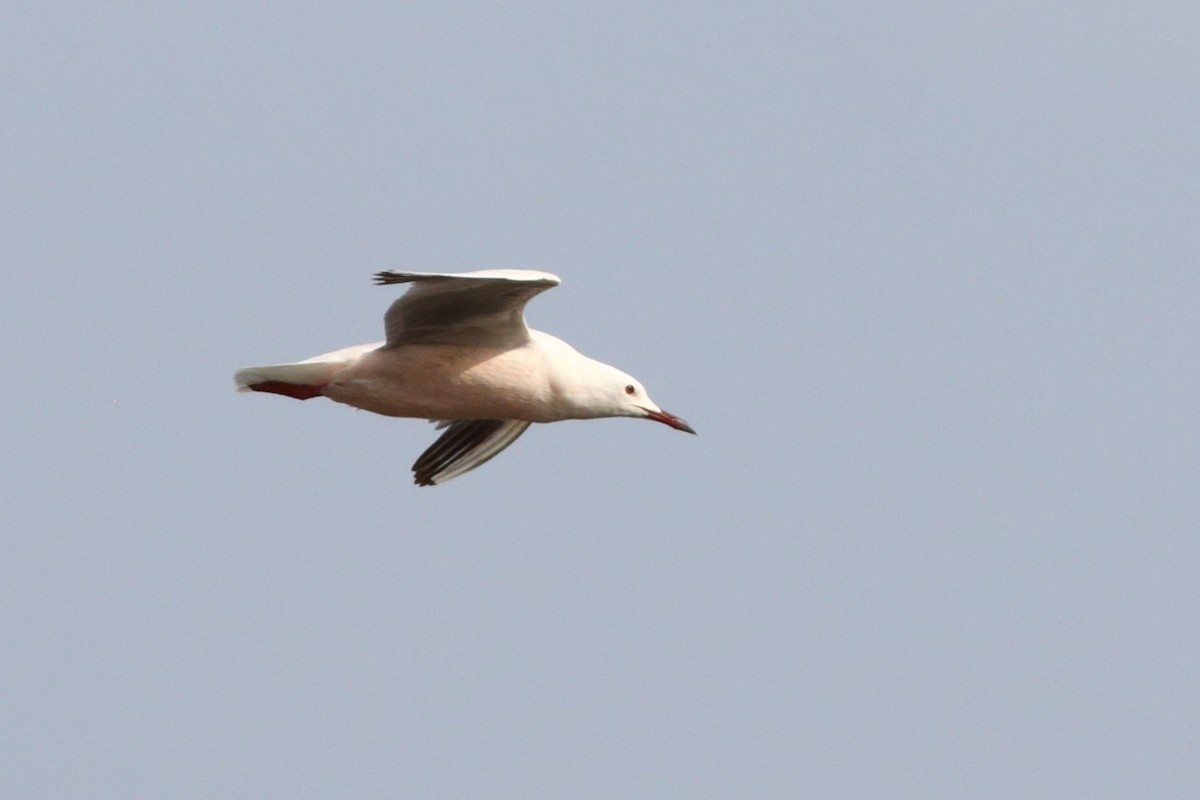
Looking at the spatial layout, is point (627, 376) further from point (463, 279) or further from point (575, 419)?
point (463, 279)

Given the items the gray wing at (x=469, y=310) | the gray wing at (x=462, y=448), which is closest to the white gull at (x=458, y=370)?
the gray wing at (x=469, y=310)

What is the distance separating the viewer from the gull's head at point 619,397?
16.6 metres

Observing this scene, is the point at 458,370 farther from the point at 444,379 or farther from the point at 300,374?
the point at 300,374

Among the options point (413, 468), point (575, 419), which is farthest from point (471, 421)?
point (575, 419)

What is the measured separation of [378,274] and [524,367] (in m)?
1.95

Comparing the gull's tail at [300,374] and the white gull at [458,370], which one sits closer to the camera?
the white gull at [458,370]

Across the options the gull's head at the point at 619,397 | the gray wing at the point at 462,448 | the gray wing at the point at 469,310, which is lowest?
the gray wing at the point at 462,448

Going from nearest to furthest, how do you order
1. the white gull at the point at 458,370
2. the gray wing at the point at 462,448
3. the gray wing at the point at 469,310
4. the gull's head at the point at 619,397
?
1. the gray wing at the point at 469,310
2. the white gull at the point at 458,370
3. the gull's head at the point at 619,397
4. the gray wing at the point at 462,448

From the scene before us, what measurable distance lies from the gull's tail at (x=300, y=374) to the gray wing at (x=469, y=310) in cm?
34

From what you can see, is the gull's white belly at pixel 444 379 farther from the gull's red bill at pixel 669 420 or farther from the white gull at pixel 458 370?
the gull's red bill at pixel 669 420

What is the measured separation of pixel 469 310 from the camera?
15.9 m

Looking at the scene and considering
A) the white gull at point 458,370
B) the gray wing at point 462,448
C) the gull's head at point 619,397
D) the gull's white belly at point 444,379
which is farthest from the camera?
the gray wing at point 462,448

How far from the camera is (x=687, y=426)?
17.2 metres

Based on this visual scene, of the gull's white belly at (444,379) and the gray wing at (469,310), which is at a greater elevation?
the gray wing at (469,310)
